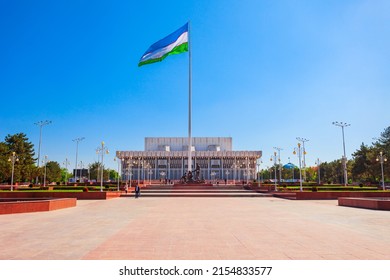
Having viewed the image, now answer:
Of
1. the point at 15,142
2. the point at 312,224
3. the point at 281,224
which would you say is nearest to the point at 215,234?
the point at 281,224

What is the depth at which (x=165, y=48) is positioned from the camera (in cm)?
3225

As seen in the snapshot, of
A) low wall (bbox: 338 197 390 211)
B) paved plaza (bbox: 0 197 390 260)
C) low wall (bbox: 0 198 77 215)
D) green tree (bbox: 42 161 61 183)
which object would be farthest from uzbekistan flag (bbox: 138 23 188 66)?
green tree (bbox: 42 161 61 183)

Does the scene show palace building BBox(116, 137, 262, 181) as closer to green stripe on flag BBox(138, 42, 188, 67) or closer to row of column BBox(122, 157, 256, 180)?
row of column BBox(122, 157, 256, 180)

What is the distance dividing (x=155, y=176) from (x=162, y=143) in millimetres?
14523

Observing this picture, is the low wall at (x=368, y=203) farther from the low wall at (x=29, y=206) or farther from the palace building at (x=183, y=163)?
the palace building at (x=183, y=163)

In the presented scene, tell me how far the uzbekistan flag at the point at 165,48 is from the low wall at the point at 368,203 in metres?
22.5

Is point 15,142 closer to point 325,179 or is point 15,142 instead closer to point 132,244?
point 132,244

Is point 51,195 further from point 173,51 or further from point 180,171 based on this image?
point 180,171

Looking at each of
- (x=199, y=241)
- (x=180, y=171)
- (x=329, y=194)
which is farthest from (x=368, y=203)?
(x=180, y=171)

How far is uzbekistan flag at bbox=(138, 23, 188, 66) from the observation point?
31453 millimetres

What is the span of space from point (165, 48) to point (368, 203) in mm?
24645

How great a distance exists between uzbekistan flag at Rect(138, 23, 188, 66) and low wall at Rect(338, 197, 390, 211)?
888 inches

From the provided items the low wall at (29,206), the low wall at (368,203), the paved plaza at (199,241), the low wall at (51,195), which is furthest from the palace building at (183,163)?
the paved plaza at (199,241)
